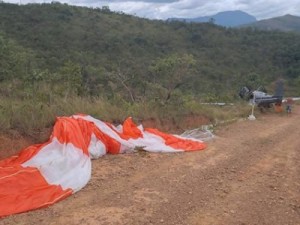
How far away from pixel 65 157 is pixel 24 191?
2.83 feet

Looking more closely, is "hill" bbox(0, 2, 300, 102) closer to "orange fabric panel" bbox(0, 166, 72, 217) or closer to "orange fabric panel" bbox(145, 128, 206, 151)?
"orange fabric panel" bbox(145, 128, 206, 151)

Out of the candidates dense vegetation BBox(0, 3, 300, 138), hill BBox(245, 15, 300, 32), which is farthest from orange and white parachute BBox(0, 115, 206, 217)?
hill BBox(245, 15, 300, 32)

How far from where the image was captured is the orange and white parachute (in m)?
4.13

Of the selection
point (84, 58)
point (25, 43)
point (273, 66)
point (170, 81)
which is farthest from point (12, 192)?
point (273, 66)

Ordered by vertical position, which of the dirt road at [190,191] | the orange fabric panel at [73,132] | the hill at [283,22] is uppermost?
the hill at [283,22]

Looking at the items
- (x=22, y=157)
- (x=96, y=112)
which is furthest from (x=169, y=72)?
(x=22, y=157)

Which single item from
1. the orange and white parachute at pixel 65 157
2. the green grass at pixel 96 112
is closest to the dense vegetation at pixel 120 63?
the green grass at pixel 96 112

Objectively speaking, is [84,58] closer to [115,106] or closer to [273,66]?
[273,66]

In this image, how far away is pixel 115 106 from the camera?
25.8 feet

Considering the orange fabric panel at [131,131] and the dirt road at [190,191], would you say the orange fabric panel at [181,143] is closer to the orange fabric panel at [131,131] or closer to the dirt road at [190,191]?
the dirt road at [190,191]

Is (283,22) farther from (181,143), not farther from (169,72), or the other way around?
(181,143)

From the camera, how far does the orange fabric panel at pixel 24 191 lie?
391 centimetres

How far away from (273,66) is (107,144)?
39.2 metres

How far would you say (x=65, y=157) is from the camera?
4961 mm
